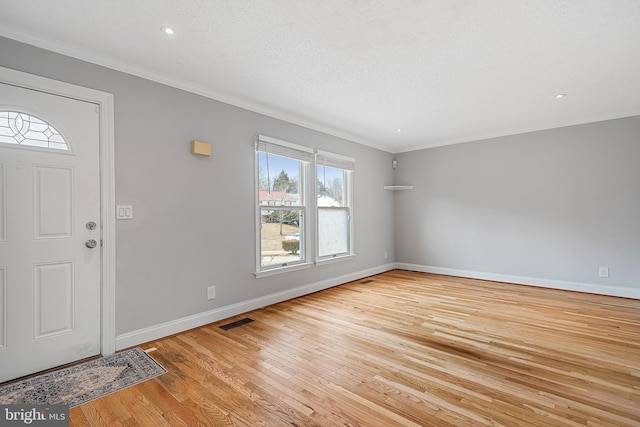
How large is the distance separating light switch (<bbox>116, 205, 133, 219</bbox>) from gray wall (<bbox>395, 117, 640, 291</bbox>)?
499cm

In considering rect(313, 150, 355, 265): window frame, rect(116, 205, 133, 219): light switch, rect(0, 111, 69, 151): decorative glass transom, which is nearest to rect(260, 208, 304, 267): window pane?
rect(313, 150, 355, 265): window frame

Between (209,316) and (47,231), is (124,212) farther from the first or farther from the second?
(209,316)

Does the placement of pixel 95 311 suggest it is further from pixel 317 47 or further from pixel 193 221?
pixel 317 47

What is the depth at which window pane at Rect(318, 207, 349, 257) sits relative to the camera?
4809 mm

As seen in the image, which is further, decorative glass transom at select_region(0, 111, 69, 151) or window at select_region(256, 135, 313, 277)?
window at select_region(256, 135, 313, 277)

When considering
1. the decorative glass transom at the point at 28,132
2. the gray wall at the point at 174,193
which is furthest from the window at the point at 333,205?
the decorative glass transom at the point at 28,132

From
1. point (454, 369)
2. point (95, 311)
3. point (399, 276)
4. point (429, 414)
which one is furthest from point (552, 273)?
point (95, 311)

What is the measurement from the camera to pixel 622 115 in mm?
4180

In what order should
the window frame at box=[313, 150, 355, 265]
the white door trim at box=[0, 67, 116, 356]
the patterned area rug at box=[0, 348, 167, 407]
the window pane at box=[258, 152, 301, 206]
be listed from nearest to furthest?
the patterned area rug at box=[0, 348, 167, 407]
the white door trim at box=[0, 67, 116, 356]
the window pane at box=[258, 152, 301, 206]
the window frame at box=[313, 150, 355, 265]

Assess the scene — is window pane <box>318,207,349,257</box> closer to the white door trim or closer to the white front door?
the white door trim

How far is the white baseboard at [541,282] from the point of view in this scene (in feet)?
13.9

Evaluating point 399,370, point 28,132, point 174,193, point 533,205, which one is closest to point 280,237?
point 174,193

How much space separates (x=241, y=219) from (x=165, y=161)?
1.05 m

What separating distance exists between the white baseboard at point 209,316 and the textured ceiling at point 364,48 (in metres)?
2.38
